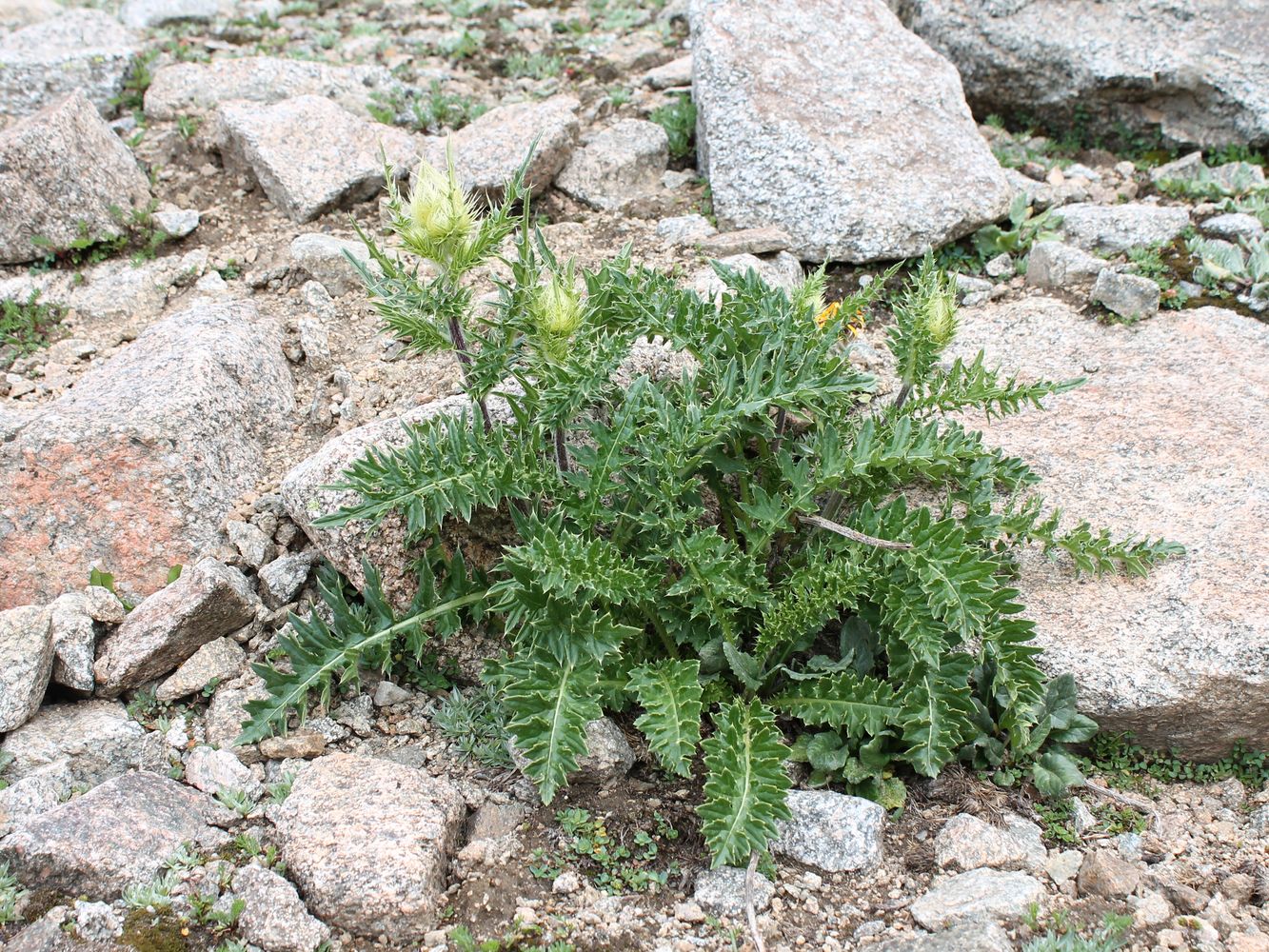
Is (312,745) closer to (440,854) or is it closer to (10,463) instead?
(440,854)

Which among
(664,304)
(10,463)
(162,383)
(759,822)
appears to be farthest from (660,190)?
(759,822)

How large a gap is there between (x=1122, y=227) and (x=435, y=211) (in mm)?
3972

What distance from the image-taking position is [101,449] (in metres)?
4.07

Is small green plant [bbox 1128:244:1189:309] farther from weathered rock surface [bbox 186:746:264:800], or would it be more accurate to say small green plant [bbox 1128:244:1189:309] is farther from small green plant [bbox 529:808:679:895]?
weathered rock surface [bbox 186:746:264:800]

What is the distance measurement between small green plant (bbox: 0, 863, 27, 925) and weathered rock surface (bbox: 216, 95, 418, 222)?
12.0 feet

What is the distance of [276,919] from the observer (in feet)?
9.23

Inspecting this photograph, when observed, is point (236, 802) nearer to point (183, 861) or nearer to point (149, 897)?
point (183, 861)

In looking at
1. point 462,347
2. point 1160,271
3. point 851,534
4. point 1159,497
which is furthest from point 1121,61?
point 462,347

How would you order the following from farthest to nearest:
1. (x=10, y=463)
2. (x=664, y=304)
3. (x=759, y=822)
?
(x=10, y=463)
(x=664, y=304)
(x=759, y=822)

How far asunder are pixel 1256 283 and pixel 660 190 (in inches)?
119

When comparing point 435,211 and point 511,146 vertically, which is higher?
point 435,211

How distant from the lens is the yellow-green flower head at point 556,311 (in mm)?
3166

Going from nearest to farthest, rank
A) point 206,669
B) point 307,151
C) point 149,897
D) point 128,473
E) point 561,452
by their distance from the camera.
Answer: point 149,897
point 561,452
point 206,669
point 128,473
point 307,151

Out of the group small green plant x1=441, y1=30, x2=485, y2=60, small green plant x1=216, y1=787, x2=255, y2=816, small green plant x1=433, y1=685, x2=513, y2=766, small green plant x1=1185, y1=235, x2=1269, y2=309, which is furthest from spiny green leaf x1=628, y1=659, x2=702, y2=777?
small green plant x1=441, y1=30, x2=485, y2=60
